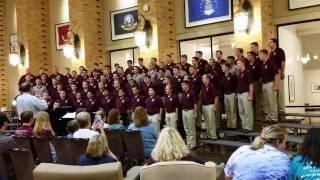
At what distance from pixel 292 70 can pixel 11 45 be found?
484 inches

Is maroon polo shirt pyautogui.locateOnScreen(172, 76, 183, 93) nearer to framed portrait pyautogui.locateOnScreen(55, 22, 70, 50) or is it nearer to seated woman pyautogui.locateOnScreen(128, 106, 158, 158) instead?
seated woman pyautogui.locateOnScreen(128, 106, 158, 158)

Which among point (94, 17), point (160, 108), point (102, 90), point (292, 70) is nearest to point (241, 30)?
point (292, 70)

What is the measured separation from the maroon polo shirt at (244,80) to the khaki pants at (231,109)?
0.39 m

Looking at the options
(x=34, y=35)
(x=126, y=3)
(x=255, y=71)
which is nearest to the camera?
(x=255, y=71)

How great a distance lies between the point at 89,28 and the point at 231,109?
8.32m

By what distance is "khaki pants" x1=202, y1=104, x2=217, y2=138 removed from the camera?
1032 cm

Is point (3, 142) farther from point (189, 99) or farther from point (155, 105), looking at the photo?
point (155, 105)

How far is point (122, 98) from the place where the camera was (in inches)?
501

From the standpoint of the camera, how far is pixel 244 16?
1180 centimetres

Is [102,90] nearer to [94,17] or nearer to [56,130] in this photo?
[56,130]

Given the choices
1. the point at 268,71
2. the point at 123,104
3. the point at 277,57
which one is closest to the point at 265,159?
the point at 268,71

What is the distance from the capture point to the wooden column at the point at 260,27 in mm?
11672

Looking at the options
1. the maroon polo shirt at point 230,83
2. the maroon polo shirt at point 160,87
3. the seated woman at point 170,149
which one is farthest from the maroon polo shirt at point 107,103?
the seated woman at point 170,149

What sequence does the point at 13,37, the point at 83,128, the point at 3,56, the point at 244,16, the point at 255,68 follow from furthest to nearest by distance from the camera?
the point at 3,56 < the point at 13,37 < the point at 244,16 < the point at 255,68 < the point at 83,128
